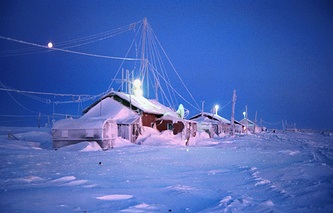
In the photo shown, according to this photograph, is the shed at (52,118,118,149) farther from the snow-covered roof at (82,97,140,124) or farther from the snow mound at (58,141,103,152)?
the snow-covered roof at (82,97,140,124)

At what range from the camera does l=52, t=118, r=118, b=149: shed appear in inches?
866

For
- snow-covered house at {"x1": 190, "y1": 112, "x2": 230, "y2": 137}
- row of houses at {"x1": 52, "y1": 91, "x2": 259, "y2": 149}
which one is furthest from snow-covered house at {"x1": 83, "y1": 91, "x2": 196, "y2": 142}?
snow-covered house at {"x1": 190, "y1": 112, "x2": 230, "y2": 137}

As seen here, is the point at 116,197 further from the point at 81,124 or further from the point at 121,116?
the point at 121,116

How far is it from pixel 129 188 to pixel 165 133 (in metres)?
22.3

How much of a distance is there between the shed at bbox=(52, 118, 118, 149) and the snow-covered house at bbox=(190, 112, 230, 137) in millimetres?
29732

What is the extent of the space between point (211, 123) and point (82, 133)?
34.1 m

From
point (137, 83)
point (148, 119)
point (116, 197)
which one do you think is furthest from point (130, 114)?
point (116, 197)

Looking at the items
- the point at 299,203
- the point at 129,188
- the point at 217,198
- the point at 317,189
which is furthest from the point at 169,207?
the point at 317,189

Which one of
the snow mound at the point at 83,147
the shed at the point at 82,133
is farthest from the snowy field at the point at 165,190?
the shed at the point at 82,133

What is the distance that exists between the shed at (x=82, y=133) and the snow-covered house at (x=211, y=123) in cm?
2973

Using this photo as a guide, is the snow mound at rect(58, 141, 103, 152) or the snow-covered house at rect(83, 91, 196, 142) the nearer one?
the snow mound at rect(58, 141, 103, 152)

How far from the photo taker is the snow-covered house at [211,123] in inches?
1957

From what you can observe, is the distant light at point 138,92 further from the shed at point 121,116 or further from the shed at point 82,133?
the shed at point 82,133

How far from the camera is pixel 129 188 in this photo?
7.35m
